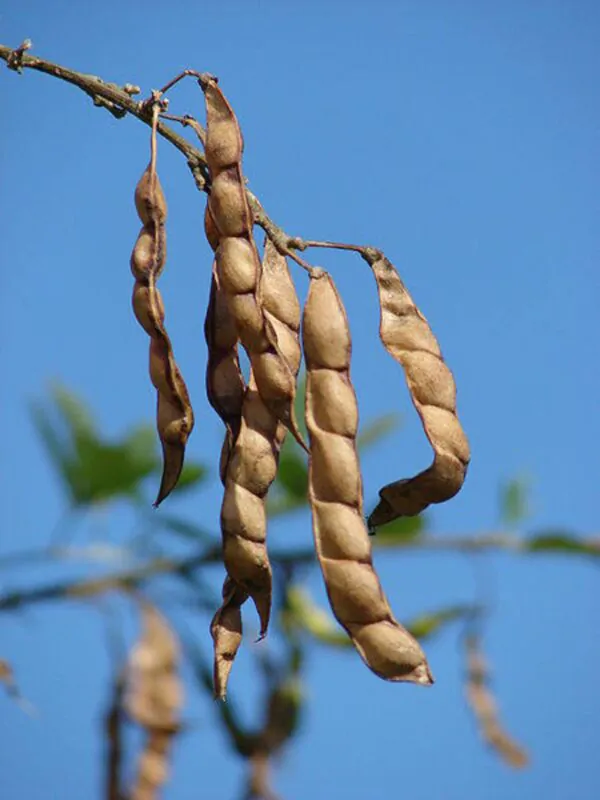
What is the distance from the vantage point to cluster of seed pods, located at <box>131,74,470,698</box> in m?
2.17

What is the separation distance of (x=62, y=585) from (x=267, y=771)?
0.93m

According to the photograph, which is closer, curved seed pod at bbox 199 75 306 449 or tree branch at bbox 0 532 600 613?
curved seed pod at bbox 199 75 306 449

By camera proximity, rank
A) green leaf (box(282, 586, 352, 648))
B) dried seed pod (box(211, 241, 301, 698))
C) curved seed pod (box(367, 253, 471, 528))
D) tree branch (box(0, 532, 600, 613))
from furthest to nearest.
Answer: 1. green leaf (box(282, 586, 352, 648))
2. tree branch (box(0, 532, 600, 613))
3. curved seed pod (box(367, 253, 471, 528))
4. dried seed pod (box(211, 241, 301, 698))

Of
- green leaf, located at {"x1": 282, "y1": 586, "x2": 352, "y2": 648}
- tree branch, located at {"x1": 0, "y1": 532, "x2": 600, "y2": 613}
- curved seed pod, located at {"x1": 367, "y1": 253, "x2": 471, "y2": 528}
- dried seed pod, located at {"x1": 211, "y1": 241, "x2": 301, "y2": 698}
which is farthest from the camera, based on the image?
green leaf, located at {"x1": 282, "y1": 586, "x2": 352, "y2": 648}

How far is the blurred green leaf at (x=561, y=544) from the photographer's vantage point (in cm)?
571

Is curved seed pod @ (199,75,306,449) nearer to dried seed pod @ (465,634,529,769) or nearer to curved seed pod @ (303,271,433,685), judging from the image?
curved seed pod @ (303,271,433,685)

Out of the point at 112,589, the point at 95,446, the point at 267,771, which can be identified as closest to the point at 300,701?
the point at 267,771

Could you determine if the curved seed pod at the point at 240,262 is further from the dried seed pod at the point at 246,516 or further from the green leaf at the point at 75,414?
the green leaf at the point at 75,414

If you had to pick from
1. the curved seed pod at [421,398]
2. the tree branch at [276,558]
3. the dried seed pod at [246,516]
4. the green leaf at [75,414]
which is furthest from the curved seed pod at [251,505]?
the green leaf at [75,414]

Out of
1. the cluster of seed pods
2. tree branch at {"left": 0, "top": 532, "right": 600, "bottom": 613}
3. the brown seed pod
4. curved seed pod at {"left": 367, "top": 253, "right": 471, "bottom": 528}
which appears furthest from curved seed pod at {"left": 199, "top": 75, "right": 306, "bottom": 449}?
tree branch at {"left": 0, "top": 532, "right": 600, "bottom": 613}

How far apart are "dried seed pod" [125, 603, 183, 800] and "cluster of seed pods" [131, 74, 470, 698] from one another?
2820 millimetres

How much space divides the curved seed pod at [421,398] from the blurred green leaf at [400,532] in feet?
12.5

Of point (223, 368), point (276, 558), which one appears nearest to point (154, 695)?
point (276, 558)

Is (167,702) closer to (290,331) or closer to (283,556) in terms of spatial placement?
(283,556)
